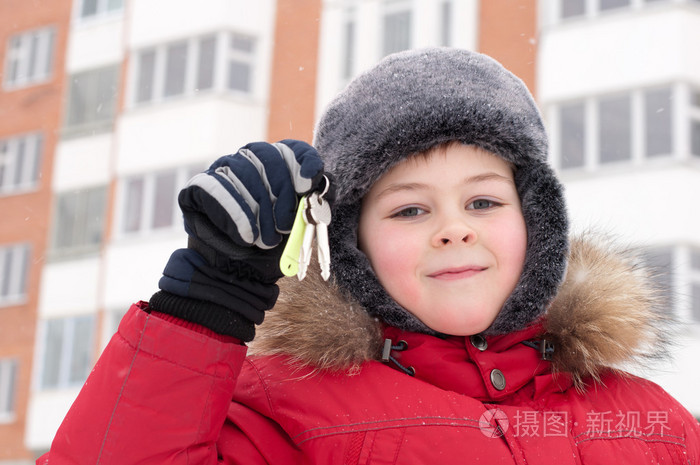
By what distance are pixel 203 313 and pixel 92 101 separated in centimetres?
1502

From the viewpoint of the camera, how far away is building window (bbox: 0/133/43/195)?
16469 millimetres

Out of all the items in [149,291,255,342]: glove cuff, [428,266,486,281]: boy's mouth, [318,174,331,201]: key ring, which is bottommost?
[149,291,255,342]: glove cuff

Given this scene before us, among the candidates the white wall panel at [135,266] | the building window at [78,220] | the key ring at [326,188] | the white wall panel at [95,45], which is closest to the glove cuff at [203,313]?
the key ring at [326,188]

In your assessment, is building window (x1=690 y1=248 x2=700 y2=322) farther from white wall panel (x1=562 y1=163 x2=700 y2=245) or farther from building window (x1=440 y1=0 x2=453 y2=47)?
building window (x1=440 y1=0 x2=453 y2=47)

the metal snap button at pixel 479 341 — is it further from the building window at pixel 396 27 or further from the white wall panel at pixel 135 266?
the white wall panel at pixel 135 266

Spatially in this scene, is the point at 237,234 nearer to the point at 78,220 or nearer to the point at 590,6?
the point at 590,6

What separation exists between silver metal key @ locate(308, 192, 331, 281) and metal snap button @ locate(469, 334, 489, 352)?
1.49 feet

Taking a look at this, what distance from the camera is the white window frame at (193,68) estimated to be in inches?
544

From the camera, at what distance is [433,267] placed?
76.0 inches

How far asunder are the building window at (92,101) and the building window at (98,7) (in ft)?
3.46

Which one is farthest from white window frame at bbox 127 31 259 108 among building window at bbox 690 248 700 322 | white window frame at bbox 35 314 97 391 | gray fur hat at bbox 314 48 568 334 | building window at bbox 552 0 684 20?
gray fur hat at bbox 314 48 568 334

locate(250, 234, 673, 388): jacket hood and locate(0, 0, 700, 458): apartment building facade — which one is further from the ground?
locate(0, 0, 700, 458): apartment building facade

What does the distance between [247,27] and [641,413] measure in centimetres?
1286

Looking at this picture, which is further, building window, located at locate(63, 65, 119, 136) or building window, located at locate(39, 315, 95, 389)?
building window, located at locate(63, 65, 119, 136)
